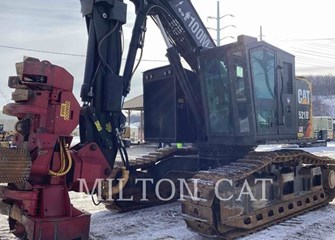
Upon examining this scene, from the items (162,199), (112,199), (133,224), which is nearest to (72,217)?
(133,224)

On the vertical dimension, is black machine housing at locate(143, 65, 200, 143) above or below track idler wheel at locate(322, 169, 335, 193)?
above

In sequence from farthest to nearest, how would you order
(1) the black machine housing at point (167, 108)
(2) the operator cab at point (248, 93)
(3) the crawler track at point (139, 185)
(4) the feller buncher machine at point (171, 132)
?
(1) the black machine housing at point (167, 108), (3) the crawler track at point (139, 185), (2) the operator cab at point (248, 93), (4) the feller buncher machine at point (171, 132)

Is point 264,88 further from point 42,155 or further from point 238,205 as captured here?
point 42,155

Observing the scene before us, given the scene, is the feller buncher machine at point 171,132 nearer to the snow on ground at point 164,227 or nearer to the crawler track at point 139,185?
the crawler track at point 139,185

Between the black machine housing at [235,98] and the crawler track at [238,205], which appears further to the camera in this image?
the black machine housing at [235,98]

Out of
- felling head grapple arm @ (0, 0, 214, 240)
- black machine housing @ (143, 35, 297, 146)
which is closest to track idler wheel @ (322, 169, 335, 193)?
black machine housing @ (143, 35, 297, 146)

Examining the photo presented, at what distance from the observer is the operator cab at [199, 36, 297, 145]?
5996 millimetres

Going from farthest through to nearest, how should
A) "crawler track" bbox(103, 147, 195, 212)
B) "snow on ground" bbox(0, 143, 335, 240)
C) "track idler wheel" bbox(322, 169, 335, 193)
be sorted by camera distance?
"track idler wheel" bbox(322, 169, 335, 193)
"crawler track" bbox(103, 147, 195, 212)
"snow on ground" bbox(0, 143, 335, 240)

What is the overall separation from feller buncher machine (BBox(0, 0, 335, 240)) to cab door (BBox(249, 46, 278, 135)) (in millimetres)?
17

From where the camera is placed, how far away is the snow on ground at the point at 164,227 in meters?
5.23

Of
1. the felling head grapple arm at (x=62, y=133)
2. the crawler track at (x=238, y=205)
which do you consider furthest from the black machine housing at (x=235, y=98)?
the felling head grapple arm at (x=62, y=133)

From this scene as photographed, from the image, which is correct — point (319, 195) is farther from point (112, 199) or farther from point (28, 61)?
point (28, 61)

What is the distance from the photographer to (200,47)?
6664 mm

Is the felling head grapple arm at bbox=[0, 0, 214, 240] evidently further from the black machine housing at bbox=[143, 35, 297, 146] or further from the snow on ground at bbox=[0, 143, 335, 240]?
the black machine housing at bbox=[143, 35, 297, 146]
